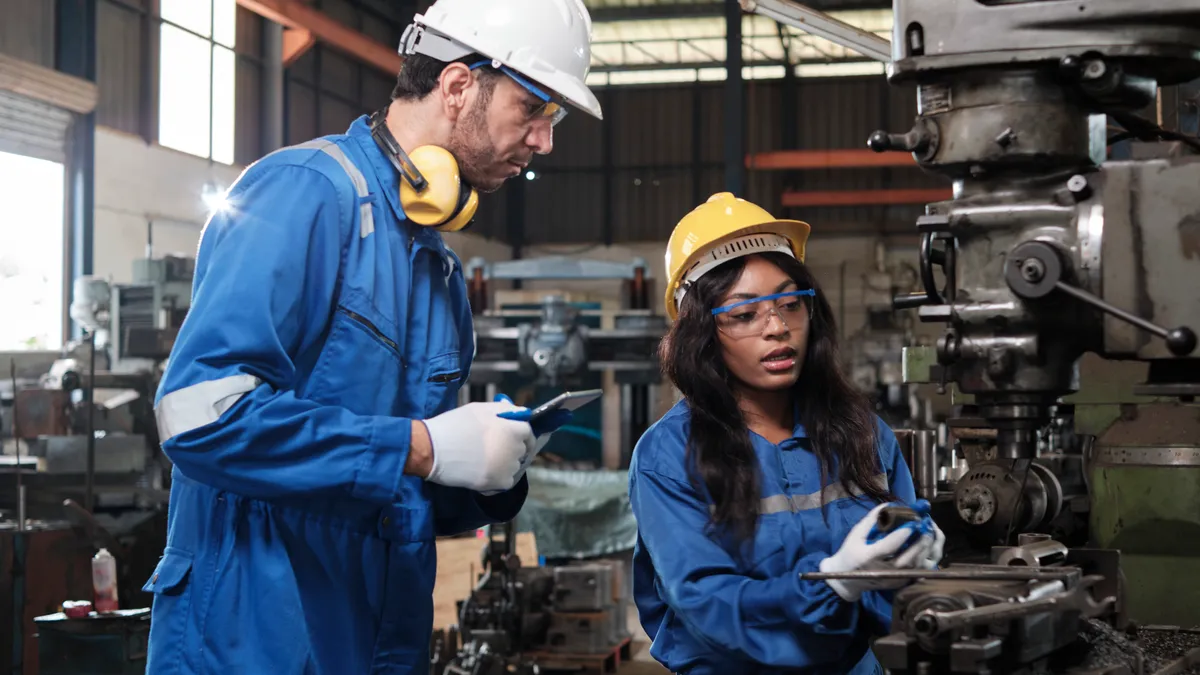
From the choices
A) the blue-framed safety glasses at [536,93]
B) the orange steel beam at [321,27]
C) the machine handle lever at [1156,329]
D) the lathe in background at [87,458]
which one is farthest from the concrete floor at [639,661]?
the orange steel beam at [321,27]

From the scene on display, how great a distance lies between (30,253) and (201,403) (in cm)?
702

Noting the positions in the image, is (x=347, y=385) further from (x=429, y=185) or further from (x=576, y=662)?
(x=576, y=662)

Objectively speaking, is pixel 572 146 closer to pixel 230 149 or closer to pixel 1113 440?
pixel 230 149

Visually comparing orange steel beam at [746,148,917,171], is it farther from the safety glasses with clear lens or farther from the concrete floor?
the safety glasses with clear lens

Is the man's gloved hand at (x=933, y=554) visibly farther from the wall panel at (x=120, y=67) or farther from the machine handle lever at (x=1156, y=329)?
the wall panel at (x=120, y=67)

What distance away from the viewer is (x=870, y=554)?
4.39 feet

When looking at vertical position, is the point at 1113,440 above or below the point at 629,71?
below

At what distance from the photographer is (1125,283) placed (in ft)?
4.27

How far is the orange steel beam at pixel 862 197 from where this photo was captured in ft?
42.8

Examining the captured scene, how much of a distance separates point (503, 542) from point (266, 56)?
22.2 feet

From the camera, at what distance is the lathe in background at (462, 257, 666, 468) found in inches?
273

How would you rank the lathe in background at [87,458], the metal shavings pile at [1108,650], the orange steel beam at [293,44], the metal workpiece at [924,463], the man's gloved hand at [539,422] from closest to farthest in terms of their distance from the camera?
the metal shavings pile at [1108,650]
the man's gloved hand at [539,422]
the metal workpiece at [924,463]
the lathe in background at [87,458]
the orange steel beam at [293,44]

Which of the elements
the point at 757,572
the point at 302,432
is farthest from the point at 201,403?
the point at 757,572

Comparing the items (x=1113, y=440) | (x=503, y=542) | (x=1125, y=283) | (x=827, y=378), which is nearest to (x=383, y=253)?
(x=827, y=378)
